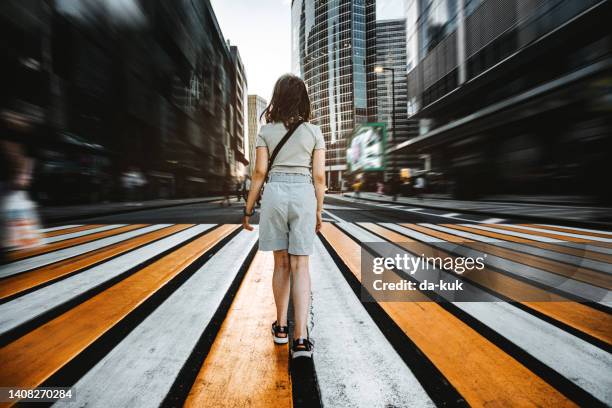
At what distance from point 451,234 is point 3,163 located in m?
7.41

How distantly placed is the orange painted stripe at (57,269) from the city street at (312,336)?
0.03 meters

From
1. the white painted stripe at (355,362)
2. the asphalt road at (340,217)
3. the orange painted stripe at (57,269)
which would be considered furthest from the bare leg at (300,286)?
the asphalt road at (340,217)

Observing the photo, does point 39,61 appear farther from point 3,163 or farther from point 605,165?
point 605,165

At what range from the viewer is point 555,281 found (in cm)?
343

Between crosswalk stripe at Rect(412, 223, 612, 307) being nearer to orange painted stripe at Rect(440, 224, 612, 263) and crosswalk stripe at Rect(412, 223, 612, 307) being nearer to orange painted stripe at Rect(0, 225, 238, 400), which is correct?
orange painted stripe at Rect(440, 224, 612, 263)

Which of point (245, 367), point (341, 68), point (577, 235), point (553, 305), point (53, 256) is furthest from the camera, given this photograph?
point (341, 68)

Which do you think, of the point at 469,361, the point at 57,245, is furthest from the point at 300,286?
the point at 57,245

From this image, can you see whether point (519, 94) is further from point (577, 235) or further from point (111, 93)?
point (111, 93)

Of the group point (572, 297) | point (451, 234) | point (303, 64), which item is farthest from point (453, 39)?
point (303, 64)

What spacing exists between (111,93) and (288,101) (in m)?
23.0

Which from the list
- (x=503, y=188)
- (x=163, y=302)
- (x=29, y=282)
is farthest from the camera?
(x=503, y=188)

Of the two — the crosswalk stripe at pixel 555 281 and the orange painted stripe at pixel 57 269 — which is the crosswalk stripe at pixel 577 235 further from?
the orange painted stripe at pixel 57 269

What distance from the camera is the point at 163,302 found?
9.45 ft

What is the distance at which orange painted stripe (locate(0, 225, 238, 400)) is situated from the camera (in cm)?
180
